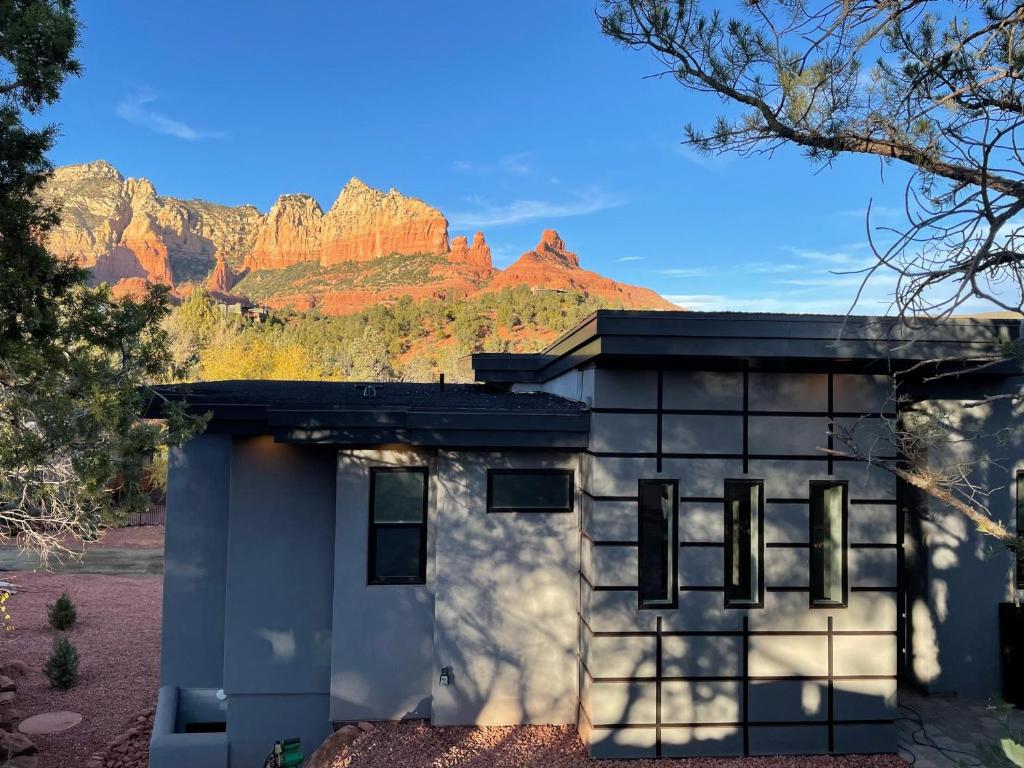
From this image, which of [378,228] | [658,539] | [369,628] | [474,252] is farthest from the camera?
[378,228]

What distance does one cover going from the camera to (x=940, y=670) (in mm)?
6961

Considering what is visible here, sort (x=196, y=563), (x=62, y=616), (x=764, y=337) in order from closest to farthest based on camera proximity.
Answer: (x=764, y=337)
(x=196, y=563)
(x=62, y=616)

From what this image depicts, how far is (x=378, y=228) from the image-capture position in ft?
357

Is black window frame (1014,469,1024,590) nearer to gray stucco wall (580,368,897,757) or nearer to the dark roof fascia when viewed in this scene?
gray stucco wall (580,368,897,757)

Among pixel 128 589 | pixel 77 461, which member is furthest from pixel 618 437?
pixel 128 589

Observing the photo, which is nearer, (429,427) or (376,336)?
(429,427)

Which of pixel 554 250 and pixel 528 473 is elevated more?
pixel 554 250

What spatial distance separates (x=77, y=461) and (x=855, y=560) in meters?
6.92

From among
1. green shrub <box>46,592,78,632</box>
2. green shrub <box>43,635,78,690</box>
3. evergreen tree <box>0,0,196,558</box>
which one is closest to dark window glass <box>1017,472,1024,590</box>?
evergreen tree <box>0,0,196,558</box>

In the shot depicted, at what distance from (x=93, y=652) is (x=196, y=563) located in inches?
234

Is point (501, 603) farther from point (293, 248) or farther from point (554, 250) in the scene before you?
point (293, 248)

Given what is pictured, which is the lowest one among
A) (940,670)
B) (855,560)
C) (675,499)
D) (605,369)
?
(940,670)

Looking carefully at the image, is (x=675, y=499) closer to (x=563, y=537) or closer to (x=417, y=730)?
(x=563, y=537)

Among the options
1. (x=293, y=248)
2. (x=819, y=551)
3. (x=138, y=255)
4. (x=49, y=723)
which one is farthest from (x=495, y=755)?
(x=138, y=255)
